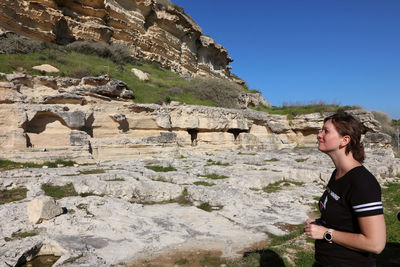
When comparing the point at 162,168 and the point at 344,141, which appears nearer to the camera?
the point at 344,141

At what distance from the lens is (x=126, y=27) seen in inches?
1088

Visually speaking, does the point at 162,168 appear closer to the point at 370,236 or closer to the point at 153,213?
the point at 153,213

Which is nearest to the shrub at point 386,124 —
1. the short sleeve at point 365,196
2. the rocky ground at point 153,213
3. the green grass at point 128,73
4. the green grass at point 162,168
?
the green grass at point 128,73

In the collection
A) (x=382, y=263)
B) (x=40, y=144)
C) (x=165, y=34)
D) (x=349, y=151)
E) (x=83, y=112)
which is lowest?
(x=382, y=263)

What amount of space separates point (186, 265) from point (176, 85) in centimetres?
2131

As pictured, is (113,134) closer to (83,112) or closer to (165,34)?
(83,112)

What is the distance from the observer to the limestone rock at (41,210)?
5.46 metres

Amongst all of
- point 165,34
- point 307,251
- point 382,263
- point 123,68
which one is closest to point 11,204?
point 307,251

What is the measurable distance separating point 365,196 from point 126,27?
30.7 m

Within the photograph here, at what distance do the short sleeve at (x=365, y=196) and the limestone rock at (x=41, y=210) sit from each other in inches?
247

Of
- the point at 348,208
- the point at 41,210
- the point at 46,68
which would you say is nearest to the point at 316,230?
the point at 348,208

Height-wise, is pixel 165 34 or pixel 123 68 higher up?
pixel 165 34

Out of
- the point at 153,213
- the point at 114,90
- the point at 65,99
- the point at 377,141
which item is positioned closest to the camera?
the point at 153,213

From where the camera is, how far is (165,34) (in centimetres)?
3145
